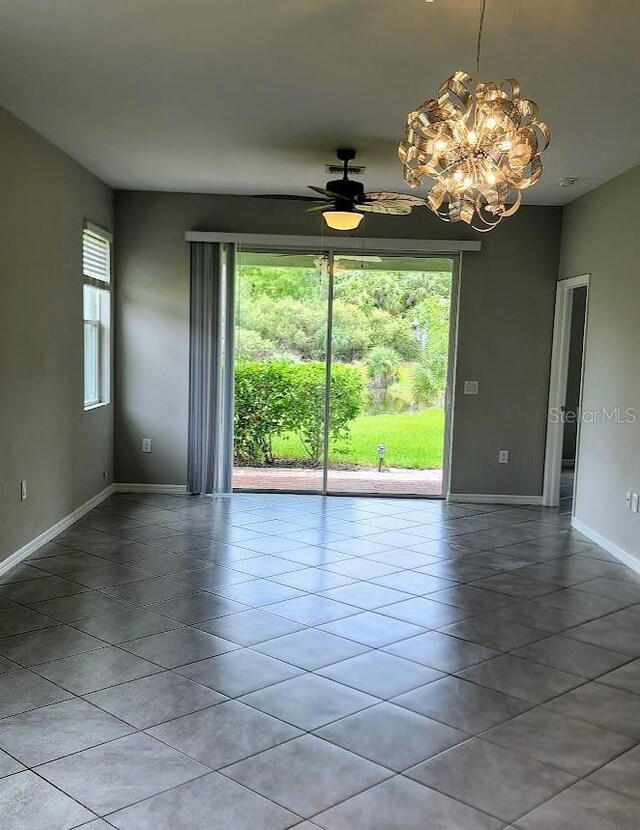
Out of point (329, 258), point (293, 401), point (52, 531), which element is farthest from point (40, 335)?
point (329, 258)

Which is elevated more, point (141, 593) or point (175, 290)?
point (175, 290)

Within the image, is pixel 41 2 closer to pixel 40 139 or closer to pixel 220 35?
pixel 220 35

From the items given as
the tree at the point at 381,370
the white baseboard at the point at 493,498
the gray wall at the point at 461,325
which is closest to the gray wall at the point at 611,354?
the gray wall at the point at 461,325

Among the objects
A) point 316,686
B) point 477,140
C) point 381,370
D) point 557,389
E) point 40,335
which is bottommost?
point 316,686

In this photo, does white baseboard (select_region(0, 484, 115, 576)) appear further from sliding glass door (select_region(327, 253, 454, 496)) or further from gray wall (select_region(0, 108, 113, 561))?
sliding glass door (select_region(327, 253, 454, 496))

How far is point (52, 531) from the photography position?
5.31 metres

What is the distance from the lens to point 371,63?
3.45 metres

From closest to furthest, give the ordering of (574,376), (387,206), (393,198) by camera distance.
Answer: (393,198) < (387,206) < (574,376)

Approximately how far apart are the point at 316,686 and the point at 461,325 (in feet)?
14.5

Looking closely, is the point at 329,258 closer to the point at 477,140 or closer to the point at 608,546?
the point at 608,546

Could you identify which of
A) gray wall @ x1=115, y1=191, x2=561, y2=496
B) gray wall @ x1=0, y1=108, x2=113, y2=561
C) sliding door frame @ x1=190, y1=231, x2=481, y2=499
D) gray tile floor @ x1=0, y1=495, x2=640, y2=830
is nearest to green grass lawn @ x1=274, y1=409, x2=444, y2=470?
sliding door frame @ x1=190, y1=231, x2=481, y2=499

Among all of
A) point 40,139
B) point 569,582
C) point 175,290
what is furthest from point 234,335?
point 569,582

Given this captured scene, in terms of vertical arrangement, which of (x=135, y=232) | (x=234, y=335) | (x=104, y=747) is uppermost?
(x=135, y=232)

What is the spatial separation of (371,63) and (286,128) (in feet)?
3.85
